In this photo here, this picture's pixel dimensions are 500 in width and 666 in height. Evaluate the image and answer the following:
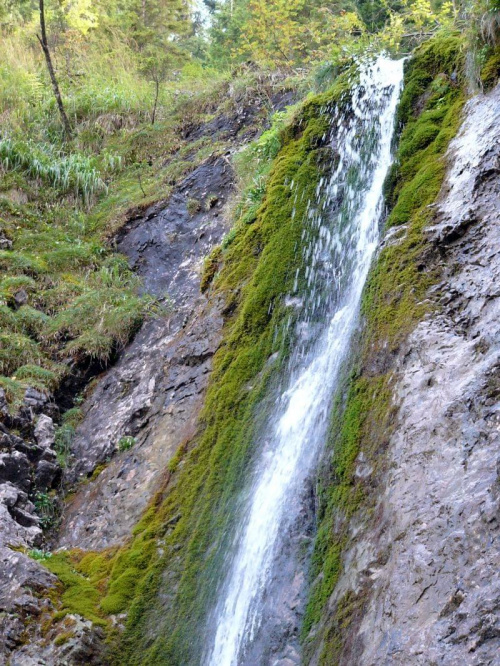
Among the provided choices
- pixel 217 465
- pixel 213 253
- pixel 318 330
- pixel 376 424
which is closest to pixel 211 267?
pixel 213 253

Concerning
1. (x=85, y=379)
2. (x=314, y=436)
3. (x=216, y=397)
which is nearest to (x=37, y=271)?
(x=85, y=379)

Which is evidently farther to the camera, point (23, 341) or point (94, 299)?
point (94, 299)

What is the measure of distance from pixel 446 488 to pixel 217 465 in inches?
94.4

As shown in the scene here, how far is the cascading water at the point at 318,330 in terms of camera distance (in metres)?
4.06

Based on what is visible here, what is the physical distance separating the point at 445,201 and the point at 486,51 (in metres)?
1.45

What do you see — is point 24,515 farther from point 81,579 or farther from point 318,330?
point 318,330

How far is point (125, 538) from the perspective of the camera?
545 cm

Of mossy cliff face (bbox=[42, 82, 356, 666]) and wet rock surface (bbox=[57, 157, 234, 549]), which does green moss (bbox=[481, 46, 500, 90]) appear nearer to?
mossy cliff face (bbox=[42, 82, 356, 666])

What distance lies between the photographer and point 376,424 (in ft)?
12.2

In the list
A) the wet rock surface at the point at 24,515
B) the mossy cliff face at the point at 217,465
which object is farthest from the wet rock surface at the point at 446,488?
the wet rock surface at the point at 24,515

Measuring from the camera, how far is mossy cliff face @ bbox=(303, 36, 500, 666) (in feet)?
10.2

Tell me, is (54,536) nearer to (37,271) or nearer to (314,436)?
(314,436)

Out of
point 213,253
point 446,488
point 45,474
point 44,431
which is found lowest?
point 446,488

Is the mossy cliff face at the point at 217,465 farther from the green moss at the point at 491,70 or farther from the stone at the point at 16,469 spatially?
the green moss at the point at 491,70
